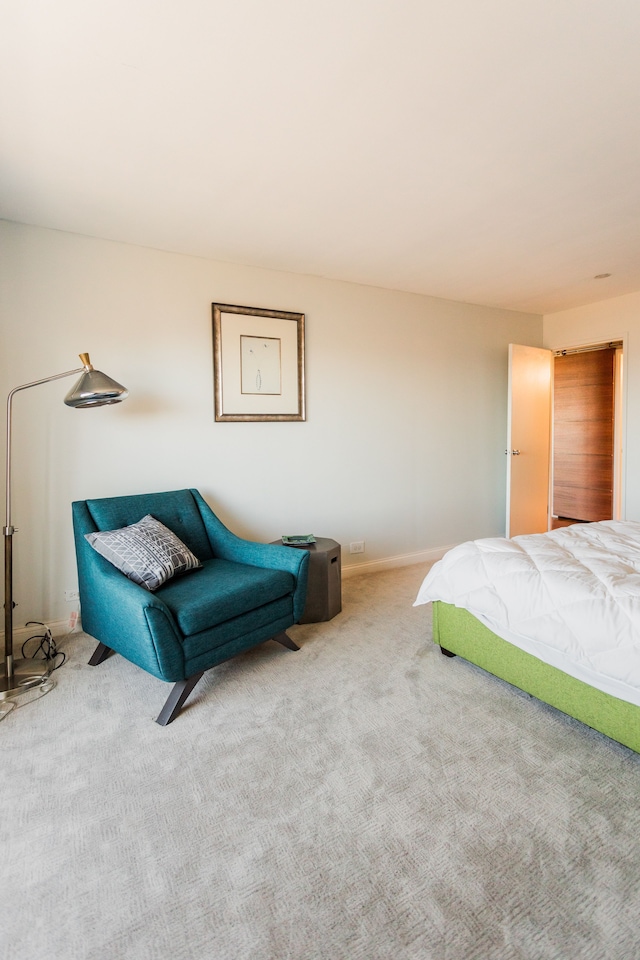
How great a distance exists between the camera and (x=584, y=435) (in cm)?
613

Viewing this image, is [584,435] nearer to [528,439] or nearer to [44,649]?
[528,439]

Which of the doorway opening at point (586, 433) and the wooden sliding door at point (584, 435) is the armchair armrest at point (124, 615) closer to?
the doorway opening at point (586, 433)

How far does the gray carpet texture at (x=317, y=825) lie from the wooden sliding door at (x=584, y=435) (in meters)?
4.54

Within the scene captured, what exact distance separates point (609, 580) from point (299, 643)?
5.43 ft

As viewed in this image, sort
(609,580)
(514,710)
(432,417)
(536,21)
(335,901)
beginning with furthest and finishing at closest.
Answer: (432,417) < (514,710) < (609,580) < (536,21) < (335,901)

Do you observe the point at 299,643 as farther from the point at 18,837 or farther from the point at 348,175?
the point at 348,175

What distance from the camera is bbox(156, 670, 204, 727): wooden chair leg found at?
2045 millimetres

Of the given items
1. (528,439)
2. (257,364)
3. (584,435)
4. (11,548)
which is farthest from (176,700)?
(584,435)

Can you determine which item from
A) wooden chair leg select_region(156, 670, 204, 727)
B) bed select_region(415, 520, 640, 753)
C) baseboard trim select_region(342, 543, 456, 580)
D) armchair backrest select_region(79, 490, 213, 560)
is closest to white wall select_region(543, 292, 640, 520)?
baseboard trim select_region(342, 543, 456, 580)

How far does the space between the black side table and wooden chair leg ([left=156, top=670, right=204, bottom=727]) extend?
998 mm

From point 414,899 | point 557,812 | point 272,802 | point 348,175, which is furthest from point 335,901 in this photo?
point 348,175

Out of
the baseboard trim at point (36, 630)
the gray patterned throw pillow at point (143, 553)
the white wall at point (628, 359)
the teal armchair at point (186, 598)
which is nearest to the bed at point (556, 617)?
the teal armchair at point (186, 598)

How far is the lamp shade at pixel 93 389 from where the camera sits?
2.34 meters

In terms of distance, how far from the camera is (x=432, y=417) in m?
4.44
